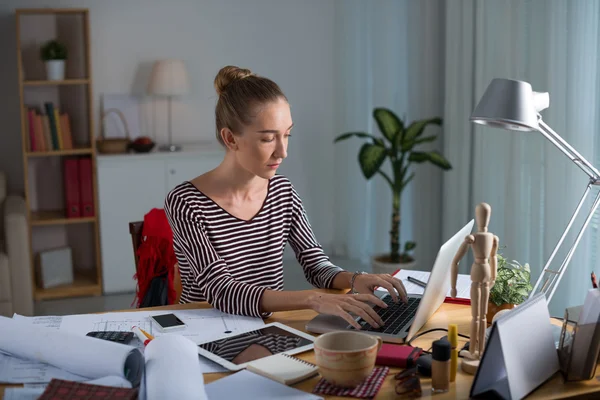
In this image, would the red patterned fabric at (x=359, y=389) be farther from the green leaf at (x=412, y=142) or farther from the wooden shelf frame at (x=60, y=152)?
the wooden shelf frame at (x=60, y=152)

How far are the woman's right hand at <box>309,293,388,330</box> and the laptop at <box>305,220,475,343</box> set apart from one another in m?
0.02

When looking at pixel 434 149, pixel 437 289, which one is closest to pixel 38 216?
pixel 434 149

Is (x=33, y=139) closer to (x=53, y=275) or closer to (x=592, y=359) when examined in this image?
(x=53, y=275)

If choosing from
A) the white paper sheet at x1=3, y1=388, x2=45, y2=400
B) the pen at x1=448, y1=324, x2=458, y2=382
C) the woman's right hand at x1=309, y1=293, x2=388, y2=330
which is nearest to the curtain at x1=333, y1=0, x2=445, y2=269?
the woman's right hand at x1=309, y1=293, x2=388, y2=330

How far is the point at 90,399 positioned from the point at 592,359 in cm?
89

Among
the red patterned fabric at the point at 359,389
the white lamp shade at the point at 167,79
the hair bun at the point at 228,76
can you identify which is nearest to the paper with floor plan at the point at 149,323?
the red patterned fabric at the point at 359,389

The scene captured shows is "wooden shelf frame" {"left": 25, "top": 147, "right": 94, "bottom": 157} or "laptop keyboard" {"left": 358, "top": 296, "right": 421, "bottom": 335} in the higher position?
"wooden shelf frame" {"left": 25, "top": 147, "right": 94, "bottom": 157}

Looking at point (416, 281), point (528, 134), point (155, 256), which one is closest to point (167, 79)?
point (528, 134)

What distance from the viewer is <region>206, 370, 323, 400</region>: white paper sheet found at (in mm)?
1343

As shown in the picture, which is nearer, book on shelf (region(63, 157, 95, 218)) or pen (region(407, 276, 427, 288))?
pen (region(407, 276, 427, 288))

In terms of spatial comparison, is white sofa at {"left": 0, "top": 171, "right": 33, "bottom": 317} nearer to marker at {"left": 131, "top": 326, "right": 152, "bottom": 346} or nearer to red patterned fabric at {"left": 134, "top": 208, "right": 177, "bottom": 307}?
A: red patterned fabric at {"left": 134, "top": 208, "right": 177, "bottom": 307}

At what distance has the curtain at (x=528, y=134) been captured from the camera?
10.6 feet

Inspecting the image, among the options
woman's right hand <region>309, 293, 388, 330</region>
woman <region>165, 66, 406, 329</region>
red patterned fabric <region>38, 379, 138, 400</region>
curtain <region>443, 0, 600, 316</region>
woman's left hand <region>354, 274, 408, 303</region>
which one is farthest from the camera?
curtain <region>443, 0, 600, 316</region>

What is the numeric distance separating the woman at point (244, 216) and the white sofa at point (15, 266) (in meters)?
2.10
